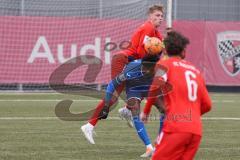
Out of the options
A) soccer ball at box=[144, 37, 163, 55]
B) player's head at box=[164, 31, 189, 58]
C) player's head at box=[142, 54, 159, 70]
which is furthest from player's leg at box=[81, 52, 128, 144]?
player's head at box=[164, 31, 189, 58]

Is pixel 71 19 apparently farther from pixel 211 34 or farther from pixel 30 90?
pixel 211 34

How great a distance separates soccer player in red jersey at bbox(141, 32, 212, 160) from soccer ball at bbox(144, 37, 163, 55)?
3.07 m

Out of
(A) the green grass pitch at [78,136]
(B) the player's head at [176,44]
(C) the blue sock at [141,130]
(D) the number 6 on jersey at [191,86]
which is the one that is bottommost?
(A) the green grass pitch at [78,136]

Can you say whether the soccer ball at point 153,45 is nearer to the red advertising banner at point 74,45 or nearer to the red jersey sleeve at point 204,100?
the red jersey sleeve at point 204,100

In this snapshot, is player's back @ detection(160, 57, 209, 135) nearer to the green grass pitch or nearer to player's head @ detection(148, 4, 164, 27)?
the green grass pitch

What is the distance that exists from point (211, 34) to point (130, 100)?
1451 cm

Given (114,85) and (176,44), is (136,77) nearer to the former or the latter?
(114,85)

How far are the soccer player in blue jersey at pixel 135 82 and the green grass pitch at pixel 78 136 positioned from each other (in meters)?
0.58

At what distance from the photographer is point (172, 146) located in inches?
242

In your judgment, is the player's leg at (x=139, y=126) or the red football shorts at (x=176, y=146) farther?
the player's leg at (x=139, y=126)

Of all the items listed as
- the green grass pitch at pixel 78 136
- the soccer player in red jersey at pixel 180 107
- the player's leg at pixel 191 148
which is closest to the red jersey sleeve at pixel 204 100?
the soccer player in red jersey at pixel 180 107

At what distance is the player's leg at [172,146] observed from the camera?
6.16m

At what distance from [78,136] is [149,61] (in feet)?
7.44

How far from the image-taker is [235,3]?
25.1 m
